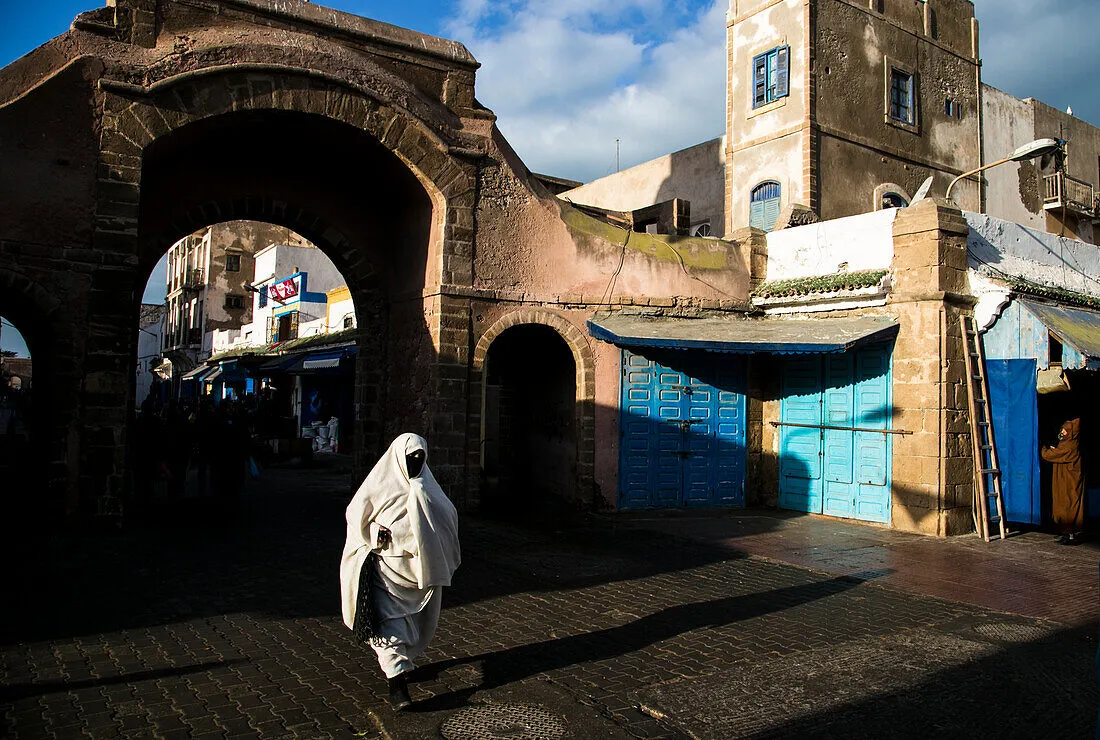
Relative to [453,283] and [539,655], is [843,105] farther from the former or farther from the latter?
[539,655]

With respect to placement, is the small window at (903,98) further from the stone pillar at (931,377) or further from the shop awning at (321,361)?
the shop awning at (321,361)

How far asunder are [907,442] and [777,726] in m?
7.50

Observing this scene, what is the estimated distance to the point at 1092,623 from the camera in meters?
6.29

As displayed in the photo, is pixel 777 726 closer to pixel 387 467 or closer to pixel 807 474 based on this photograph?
pixel 387 467

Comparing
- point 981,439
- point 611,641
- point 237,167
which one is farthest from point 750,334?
point 237,167

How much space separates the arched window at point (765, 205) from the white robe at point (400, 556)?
1669 cm

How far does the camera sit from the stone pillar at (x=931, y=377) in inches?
408

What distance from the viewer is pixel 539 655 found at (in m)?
5.34

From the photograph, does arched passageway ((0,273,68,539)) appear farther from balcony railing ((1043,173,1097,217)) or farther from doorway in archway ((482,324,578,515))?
balcony railing ((1043,173,1097,217))

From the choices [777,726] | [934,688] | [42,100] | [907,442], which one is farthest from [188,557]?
[907,442]

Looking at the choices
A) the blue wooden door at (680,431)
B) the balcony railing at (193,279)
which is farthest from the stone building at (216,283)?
the blue wooden door at (680,431)

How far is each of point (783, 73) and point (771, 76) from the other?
0.48 metres

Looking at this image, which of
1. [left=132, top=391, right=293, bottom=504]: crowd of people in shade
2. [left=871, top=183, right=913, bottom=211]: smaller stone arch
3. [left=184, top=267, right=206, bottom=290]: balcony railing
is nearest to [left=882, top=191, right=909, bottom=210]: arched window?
[left=871, top=183, right=913, bottom=211]: smaller stone arch

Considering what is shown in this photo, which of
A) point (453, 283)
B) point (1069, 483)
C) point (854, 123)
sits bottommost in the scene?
point (1069, 483)
